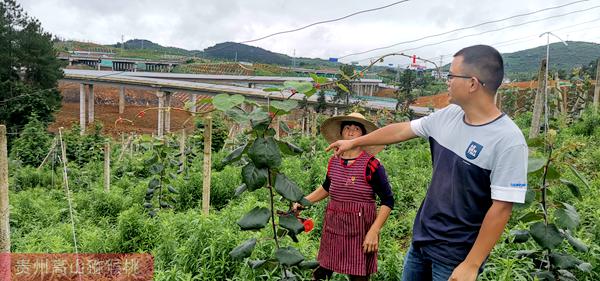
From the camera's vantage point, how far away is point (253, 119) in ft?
5.35

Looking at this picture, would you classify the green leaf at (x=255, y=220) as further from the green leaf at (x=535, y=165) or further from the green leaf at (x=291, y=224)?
the green leaf at (x=535, y=165)

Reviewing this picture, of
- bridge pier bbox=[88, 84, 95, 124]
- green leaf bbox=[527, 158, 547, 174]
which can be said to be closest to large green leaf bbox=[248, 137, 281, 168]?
green leaf bbox=[527, 158, 547, 174]

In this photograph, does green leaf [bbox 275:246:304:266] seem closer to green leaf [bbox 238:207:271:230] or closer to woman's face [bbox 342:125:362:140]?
green leaf [bbox 238:207:271:230]

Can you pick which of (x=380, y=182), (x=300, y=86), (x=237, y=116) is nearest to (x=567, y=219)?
(x=380, y=182)

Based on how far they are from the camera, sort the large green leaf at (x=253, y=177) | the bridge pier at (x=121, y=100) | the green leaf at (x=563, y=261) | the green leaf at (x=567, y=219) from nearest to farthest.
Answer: the large green leaf at (x=253, y=177)
the green leaf at (x=567, y=219)
the green leaf at (x=563, y=261)
the bridge pier at (x=121, y=100)

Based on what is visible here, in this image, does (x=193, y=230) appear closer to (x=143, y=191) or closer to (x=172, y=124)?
(x=143, y=191)

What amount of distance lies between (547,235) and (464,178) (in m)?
0.75

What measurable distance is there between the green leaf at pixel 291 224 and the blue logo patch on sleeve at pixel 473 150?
2.31 ft

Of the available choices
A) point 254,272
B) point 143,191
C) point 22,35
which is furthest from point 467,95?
point 22,35

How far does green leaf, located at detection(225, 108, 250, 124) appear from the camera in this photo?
162 cm

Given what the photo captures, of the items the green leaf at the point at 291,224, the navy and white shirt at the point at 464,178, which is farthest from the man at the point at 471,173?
the green leaf at the point at 291,224

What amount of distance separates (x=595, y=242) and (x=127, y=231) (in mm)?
3432

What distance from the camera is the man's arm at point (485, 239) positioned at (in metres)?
1.45

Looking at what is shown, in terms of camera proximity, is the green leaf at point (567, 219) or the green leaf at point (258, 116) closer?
the green leaf at point (258, 116)
